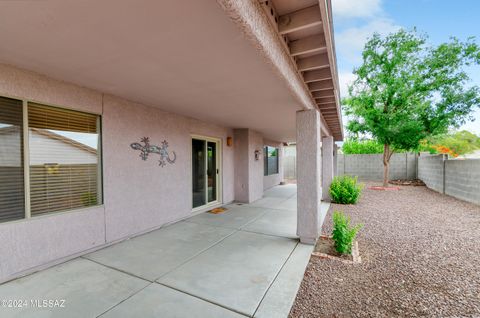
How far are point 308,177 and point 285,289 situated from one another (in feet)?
6.54

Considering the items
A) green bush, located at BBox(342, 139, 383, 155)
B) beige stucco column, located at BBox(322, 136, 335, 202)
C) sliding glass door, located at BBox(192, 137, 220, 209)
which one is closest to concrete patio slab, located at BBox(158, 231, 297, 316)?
sliding glass door, located at BBox(192, 137, 220, 209)

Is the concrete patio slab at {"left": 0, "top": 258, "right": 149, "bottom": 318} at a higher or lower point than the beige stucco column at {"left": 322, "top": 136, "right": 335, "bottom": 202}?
lower

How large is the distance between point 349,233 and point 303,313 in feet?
5.49

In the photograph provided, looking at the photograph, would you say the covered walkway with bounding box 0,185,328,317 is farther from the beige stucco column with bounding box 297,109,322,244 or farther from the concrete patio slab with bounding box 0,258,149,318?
the beige stucco column with bounding box 297,109,322,244

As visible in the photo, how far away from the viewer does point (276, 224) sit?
4820mm

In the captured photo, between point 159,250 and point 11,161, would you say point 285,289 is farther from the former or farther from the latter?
point 11,161

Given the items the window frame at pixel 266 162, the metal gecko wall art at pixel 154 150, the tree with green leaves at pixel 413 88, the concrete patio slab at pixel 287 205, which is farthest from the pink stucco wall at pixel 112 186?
the tree with green leaves at pixel 413 88

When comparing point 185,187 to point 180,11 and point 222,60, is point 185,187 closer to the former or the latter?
point 222,60

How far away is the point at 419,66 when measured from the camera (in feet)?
31.7

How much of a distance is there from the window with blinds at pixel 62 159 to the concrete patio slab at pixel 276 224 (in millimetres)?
3073

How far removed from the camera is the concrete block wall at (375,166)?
483 inches

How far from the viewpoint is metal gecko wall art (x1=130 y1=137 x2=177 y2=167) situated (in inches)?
163

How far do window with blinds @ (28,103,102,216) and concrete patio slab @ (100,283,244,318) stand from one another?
192cm

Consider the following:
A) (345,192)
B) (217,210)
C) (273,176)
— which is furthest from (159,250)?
(273,176)
